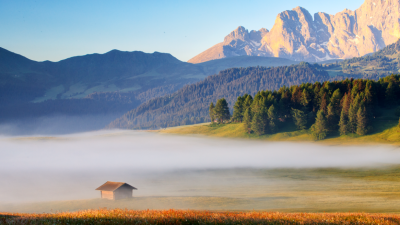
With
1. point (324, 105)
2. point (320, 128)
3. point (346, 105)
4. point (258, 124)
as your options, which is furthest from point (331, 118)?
point (258, 124)

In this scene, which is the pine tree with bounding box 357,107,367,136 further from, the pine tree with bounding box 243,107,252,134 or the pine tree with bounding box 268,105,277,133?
the pine tree with bounding box 243,107,252,134

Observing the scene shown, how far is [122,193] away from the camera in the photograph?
202 feet

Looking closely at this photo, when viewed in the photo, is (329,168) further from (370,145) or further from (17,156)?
(17,156)

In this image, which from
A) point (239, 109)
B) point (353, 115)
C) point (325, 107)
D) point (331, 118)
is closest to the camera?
point (353, 115)

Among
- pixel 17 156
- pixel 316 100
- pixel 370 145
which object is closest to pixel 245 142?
pixel 316 100

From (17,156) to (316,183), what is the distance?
471 ft

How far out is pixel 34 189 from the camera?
275 ft

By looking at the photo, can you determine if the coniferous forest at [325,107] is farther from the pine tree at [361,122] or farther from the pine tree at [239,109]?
the pine tree at [239,109]

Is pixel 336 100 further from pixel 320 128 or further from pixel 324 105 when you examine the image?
pixel 320 128

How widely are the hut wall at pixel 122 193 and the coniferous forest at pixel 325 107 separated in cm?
8742

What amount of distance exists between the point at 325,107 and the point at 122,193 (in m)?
98.9

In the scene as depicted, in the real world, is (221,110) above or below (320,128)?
above

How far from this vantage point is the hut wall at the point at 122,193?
60.5 meters

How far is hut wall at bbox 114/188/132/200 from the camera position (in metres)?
60.5
